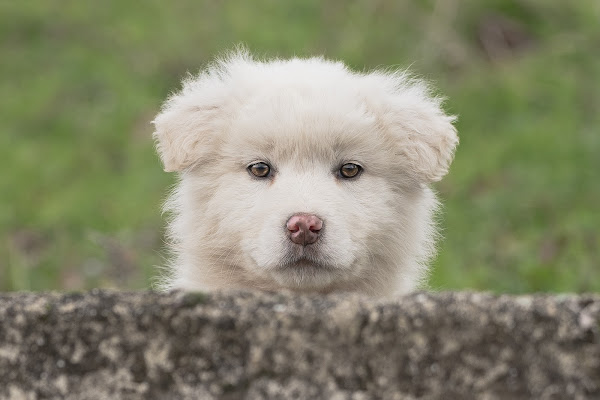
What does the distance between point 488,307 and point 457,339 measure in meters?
0.12

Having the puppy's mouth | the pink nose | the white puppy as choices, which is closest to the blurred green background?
the white puppy

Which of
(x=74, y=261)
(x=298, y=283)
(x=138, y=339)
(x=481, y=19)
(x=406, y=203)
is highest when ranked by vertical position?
(x=481, y=19)

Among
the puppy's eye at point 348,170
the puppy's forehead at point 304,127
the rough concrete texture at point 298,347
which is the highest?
the puppy's forehead at point 304,127

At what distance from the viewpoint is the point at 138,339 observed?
295 centimetres

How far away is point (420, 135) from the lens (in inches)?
215

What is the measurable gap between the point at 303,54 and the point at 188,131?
8241 mm

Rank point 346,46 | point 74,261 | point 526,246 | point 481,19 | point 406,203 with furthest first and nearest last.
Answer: point 481,19 < point 346,46 < point 74,261 < point 526,246 < point 406,203

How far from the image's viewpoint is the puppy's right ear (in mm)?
5379

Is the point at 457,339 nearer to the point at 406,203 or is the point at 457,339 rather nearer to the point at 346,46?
the point at 406,203

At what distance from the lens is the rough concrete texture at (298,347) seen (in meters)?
2.82

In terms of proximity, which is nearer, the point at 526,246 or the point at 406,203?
the point at 406,203

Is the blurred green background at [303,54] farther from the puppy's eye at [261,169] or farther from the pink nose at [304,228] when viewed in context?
the pink nose at [304,228]

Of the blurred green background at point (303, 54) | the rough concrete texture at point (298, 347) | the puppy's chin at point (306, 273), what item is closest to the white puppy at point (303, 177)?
the puppy's chin at point (306, 273)

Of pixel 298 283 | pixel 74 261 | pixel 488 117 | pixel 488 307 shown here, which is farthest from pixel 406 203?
pixel 488 117
